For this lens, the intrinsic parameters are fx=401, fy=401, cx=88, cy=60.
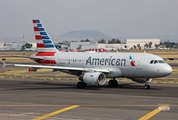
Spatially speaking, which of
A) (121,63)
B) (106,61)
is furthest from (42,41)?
(121,63)

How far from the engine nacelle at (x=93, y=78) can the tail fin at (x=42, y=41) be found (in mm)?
8603

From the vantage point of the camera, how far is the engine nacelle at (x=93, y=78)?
120 feet

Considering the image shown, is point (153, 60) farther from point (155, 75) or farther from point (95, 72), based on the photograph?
point (95, 72)

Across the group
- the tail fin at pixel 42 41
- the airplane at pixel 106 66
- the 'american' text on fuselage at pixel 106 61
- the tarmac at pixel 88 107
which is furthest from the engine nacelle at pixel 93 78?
the tail fin at pixel 42 41

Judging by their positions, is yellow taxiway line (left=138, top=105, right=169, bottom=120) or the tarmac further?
the tarmac

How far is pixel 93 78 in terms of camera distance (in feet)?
120

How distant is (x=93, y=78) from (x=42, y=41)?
37.0 ft

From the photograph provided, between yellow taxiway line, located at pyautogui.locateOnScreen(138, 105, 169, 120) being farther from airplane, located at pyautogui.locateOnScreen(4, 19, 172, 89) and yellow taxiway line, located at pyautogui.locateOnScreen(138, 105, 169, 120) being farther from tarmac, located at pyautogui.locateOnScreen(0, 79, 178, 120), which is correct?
airplane, located at pyautogui.locateOnScreen(4, 19, 172, 89)

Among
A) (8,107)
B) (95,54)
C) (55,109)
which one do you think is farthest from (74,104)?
(95,54)

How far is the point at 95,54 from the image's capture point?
41.4m

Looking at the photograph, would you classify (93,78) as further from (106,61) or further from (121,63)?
(106,61)

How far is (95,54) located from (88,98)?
13.0 metres

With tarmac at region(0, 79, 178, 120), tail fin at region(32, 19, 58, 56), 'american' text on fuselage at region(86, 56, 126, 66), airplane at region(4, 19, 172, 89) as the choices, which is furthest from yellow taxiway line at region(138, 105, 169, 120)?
tail fin at region(32, 19, 58, 56)

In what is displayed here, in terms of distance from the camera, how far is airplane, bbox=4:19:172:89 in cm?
3672
